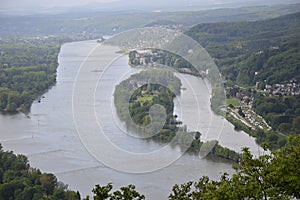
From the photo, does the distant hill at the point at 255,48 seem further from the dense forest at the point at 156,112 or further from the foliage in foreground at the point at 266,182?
the foliage in foreground at the point at 266,182

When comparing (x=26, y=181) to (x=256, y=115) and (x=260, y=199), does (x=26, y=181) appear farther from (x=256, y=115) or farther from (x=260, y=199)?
(x=256, y=115)

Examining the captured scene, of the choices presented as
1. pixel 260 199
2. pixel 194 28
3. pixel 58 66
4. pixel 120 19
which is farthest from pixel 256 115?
pixel 120 19

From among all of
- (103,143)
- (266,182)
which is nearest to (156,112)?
(103,143)

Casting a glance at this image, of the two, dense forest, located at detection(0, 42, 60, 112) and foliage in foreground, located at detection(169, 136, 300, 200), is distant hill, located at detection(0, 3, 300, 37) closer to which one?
dense forest, located at detection(0, 42, 60, 112)

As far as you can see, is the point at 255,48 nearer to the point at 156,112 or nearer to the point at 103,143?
the point at 156,112

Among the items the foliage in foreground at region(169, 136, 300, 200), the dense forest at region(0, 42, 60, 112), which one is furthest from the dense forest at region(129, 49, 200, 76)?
the foliage in foreground at region(169, 136, 300, 200)
